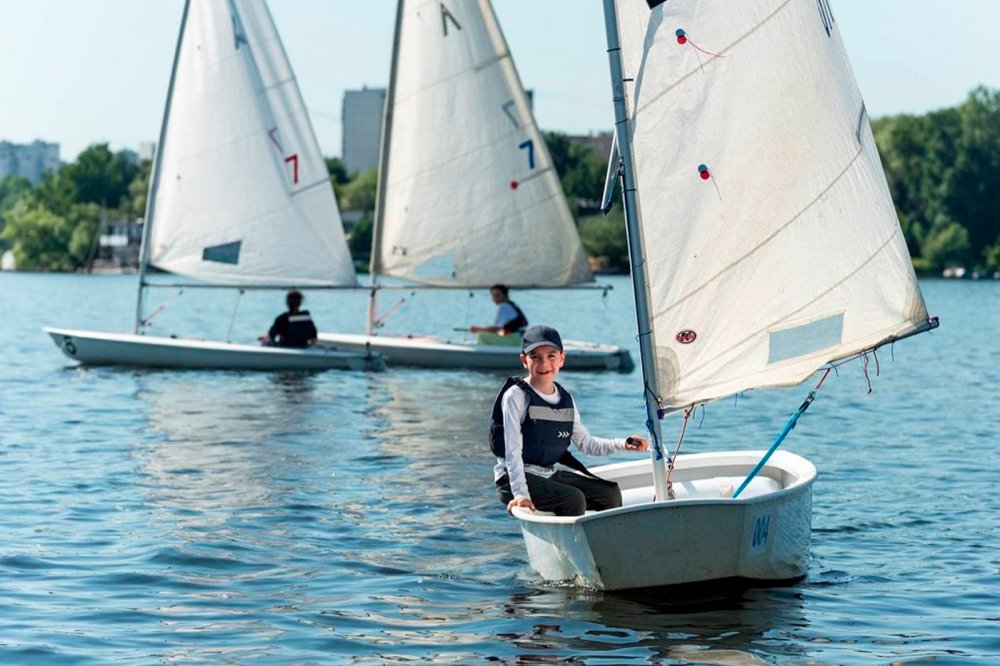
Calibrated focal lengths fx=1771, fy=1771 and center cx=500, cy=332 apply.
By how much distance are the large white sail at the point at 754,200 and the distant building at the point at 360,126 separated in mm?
184157

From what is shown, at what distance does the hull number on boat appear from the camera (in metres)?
10.9

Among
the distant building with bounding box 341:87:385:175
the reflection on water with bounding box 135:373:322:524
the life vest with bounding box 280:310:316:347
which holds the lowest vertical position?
the reflection on water with bounding box 135:373:322:524

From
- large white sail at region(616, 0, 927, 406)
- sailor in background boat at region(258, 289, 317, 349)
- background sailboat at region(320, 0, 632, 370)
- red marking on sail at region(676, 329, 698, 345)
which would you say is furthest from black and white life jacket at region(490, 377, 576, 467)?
background sailboat at region(320, 0, 632, 370)

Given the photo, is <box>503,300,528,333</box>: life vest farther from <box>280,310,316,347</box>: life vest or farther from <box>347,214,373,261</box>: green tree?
<box>347,214,373,261</box>: green tree

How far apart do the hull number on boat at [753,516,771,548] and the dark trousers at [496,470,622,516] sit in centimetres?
102

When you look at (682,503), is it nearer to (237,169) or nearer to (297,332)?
(297,332)

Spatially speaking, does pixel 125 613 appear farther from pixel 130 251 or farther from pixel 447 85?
pixel 130 251

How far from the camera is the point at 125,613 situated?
10875mm

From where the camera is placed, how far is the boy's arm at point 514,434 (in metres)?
11.0

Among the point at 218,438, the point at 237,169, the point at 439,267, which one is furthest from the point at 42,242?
the point at 218,438

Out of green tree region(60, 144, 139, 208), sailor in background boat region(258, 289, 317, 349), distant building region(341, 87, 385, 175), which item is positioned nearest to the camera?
sailor in background boat region(258, 289, 317, 349)

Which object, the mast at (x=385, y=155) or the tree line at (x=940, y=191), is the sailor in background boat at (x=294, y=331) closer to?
the mast at (x=385, y=155)

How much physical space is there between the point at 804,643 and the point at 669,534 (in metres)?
1.04

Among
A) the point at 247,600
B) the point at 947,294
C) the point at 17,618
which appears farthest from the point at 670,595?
the point at 947,294
